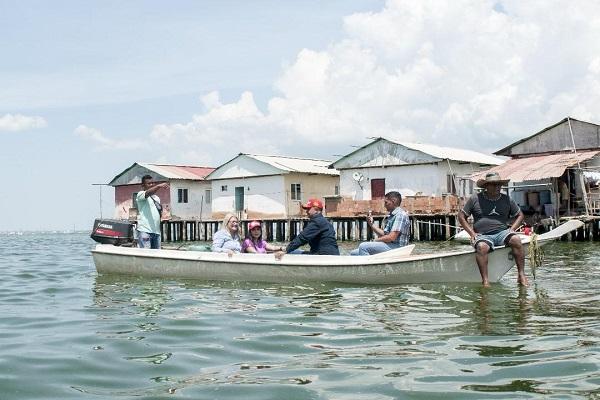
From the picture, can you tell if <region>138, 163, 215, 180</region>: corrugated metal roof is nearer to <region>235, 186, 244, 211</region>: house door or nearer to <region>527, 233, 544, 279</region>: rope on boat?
<region>235, 186, 244, 211</region>: house door

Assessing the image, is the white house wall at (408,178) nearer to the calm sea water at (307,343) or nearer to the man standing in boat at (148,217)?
the man standing in boat at (148,217)

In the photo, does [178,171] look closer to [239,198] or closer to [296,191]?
[239,198]

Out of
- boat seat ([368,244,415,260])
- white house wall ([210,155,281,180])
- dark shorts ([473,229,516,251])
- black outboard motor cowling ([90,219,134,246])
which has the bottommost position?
boat seat ([368,244,415,260])

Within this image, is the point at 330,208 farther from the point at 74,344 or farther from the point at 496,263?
the point at 74,344

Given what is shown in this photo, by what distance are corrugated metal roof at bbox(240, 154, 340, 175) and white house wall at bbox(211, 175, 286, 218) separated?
2.70ft

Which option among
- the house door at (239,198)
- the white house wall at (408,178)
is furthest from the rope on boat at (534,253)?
the house door at (239,198)

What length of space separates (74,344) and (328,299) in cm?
364

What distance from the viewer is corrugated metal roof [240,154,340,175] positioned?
37616 mm

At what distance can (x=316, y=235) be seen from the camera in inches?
408

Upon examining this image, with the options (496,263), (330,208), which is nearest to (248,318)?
(496,263)

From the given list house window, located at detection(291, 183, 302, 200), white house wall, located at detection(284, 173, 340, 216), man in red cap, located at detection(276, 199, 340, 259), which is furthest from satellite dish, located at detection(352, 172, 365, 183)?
man in red cap, located at detection(276, 199, 340, 259)

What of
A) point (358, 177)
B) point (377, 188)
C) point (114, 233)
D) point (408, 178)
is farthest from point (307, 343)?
point (358, 177)

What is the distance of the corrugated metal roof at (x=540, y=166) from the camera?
85.6 feet

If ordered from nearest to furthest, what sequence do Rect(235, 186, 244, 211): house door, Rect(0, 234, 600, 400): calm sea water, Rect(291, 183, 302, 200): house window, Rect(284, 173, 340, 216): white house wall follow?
Rect(0, 234, 600, 400): calm sea water, Rect(284, 173, 340, 216): white house wall, Rect(291, 183, 302, 200): house window, Rect(235, 186, 244, 211): house door
